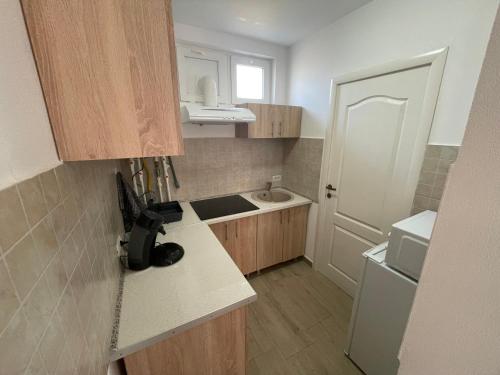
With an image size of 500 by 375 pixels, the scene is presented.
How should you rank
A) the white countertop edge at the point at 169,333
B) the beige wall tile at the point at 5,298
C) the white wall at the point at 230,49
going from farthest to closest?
the white wall at the point at 230,49, the white countertop edge at the point at 169,333, the beige wall tile at the point at 5,298

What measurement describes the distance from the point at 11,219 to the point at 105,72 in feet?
1.40

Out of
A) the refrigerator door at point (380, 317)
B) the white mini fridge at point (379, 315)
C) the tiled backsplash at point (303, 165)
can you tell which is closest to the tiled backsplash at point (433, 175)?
the white mini fridge at point (379, 315)

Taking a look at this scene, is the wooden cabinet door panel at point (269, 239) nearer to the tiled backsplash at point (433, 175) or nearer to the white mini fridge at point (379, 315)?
the white mini fridge at point (379, 315)

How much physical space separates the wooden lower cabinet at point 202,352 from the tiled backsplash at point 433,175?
4.48 feet

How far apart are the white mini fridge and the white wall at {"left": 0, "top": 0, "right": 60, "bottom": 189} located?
4.89 ft

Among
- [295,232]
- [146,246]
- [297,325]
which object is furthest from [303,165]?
[146,246]

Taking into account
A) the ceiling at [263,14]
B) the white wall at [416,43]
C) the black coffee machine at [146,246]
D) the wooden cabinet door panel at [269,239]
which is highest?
the ceiling at [263,14]

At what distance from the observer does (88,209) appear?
641mm

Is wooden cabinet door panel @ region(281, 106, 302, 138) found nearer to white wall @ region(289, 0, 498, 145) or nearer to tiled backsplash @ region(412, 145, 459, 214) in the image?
white wall @ region(289, 0, 498, 145)

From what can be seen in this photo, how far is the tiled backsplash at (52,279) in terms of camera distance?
268 millimetres

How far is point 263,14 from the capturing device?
1.63 meters

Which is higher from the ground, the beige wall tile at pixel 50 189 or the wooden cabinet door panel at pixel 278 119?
the wooden cabinet door panel at pixel 278 119

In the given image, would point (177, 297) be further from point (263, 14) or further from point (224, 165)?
point (263, 14)

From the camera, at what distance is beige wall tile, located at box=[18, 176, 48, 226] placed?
0.32m
